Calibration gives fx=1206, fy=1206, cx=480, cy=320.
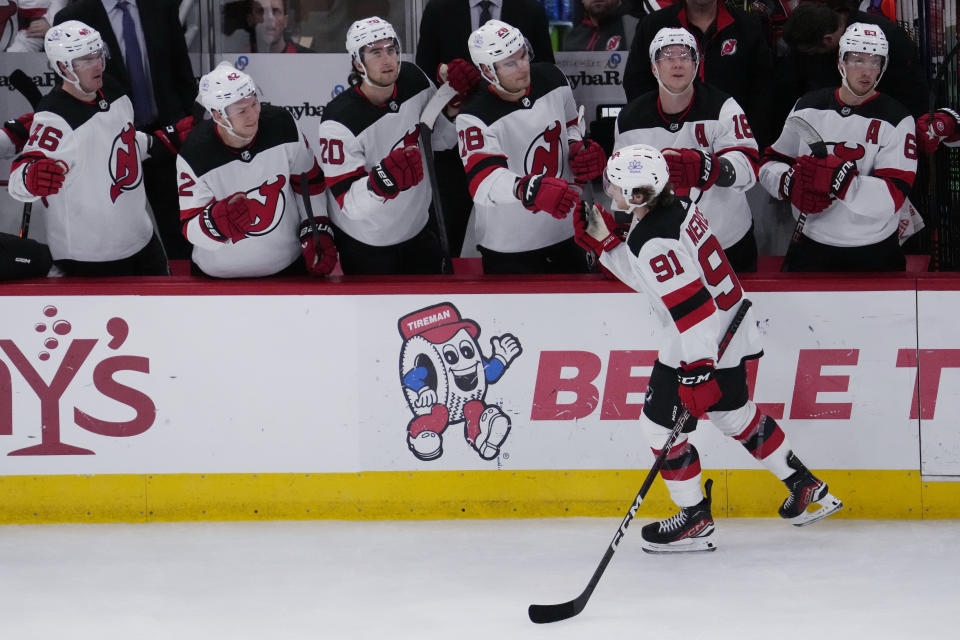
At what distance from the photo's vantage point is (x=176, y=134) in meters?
4.55

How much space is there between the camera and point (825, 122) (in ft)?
13.8

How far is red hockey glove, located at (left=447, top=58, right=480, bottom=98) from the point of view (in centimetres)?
429

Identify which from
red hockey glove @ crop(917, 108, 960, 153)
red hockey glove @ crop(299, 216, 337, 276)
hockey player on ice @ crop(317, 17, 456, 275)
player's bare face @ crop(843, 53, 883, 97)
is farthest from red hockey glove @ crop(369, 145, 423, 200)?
red hockey glove @ crop(917, 108, 960, 153)

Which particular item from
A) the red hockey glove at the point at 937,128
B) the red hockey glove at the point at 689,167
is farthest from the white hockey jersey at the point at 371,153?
the red hockey glove at the point at 937,128

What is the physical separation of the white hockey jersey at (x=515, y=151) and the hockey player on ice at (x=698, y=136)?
229 millimetres

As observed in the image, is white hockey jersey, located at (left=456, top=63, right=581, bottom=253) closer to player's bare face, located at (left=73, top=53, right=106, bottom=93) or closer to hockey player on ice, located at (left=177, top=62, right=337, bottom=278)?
hockey player on ice, located at (left=177, top=62, right=337, bottom=278)

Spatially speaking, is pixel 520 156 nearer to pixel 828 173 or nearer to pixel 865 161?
pixel 828 173

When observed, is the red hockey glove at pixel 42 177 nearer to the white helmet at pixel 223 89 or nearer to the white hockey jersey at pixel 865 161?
the white helmet at pixel 223 89

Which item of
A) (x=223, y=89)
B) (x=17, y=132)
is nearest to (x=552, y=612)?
(x=223, y=89)

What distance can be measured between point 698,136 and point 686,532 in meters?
1.35

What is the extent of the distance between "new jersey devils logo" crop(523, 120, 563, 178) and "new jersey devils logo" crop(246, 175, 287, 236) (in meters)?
0.86

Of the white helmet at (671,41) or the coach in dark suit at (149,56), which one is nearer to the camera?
the white helmet at (671,41)

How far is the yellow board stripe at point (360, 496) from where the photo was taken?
4086mm

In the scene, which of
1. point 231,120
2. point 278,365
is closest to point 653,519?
point 278,365
